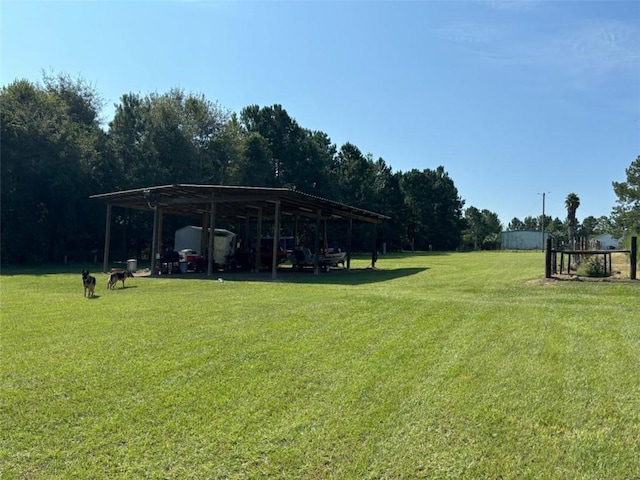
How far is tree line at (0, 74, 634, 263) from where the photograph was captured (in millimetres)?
23812

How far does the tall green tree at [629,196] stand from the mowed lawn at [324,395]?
107ft

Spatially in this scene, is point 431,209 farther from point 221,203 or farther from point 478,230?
point 221,203

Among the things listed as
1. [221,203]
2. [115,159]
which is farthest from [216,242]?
[115,159]

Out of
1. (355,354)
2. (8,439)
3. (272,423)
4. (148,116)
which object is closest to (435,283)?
(355,354)

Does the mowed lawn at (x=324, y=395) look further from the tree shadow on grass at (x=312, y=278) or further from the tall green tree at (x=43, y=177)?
the tall green tree at (x=43, y=177)

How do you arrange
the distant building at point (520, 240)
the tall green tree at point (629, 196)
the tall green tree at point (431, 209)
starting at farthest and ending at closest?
the distant building at point (520, 240) → the tall green tree at point (431, 209) → the tall green tree at point (629, 196)

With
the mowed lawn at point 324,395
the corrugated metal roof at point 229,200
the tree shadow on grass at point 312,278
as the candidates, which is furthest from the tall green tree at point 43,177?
the mowed lawn at point 324,395

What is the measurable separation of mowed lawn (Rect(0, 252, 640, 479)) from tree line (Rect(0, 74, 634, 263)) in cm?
2039

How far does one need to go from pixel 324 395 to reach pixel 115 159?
28700 millimetres

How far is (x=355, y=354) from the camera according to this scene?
481cm

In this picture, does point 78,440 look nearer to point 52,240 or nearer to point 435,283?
point 435,283

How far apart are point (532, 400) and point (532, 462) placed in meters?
0.95

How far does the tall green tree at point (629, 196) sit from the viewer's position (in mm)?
33750

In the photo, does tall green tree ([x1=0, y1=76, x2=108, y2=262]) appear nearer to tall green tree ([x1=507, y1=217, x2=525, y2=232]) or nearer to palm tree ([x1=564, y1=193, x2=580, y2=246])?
palm tree ([x1=564, y1=193, x2=580, y2=246])
